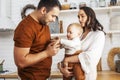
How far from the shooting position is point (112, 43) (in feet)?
10.1

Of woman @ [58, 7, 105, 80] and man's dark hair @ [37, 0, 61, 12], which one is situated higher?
man's dark hair @ [37, 0, 61, 12]

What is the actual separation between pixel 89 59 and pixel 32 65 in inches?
19.1

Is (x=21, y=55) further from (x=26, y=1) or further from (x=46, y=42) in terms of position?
(x=26, y=1)

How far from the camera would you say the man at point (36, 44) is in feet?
4.81

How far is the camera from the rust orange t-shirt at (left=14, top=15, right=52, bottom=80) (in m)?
1.46

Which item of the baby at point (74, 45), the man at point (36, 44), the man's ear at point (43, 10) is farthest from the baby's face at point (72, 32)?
the man's ear at point (43, 10)

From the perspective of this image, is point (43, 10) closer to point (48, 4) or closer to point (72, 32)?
point (48, 4)

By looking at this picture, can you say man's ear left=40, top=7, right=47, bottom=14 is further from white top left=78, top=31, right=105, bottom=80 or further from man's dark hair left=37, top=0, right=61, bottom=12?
white top left=78, top=31, right=105, bottom=80

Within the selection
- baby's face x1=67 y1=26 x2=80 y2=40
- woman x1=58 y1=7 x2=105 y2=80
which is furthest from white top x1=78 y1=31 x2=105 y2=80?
baby's face x1=67 y1=26 x2=80 y2=40

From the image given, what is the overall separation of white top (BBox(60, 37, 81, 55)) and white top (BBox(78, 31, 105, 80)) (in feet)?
0.20

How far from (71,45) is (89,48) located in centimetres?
16

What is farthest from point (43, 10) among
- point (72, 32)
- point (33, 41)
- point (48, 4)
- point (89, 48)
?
point (89, 48)

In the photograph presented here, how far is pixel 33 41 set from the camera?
4.99 ft

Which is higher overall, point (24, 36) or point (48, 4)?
point (48, 4)
